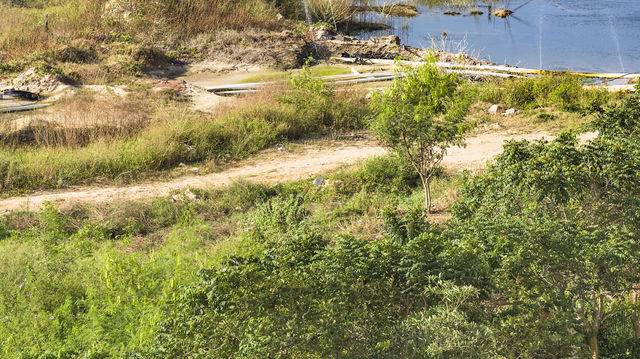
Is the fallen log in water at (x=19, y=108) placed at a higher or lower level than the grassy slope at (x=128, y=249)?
higher

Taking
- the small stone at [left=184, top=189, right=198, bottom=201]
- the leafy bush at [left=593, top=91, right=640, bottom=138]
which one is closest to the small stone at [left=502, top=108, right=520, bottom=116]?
the leafy bush at [left=593, top=91, right=640, bottom=138]

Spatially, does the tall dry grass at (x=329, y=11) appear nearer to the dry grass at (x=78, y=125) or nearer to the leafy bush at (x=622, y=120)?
the dry grass at (x=78, y=125)

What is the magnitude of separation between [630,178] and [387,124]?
10.4ft

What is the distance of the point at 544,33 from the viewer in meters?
23.7

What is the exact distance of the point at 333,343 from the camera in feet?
10.6

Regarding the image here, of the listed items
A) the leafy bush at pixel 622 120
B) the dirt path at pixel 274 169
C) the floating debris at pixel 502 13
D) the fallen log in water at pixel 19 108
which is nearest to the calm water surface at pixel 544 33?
the floating debris at pixel 502 13

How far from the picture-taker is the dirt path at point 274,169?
25.0 ft

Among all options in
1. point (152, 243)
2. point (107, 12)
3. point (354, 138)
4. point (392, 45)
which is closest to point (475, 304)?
point (152, 243)

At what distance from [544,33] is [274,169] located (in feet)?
64.7

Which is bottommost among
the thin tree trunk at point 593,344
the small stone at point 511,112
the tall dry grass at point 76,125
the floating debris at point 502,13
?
the thin tree trunk at point 593,344

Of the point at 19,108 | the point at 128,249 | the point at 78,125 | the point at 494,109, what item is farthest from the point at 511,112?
the point at 19,108

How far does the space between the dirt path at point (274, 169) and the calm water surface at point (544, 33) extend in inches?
302

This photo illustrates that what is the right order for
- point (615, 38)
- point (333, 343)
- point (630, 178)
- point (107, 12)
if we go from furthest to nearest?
point (615, 38) → point (107, 12) → point (630, 178) → point (333, 343)

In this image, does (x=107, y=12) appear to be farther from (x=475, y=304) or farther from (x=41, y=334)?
(x=475, y=304)
